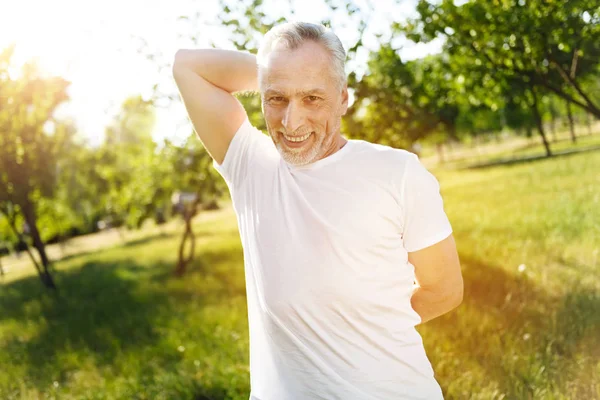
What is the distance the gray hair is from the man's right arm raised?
41cm

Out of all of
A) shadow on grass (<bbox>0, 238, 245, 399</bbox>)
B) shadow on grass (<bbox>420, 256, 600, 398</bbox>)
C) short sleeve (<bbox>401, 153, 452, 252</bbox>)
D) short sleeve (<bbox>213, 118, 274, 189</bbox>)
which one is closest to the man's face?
short sleeve (<bbox>213, 118, 274, 189</bbox>)

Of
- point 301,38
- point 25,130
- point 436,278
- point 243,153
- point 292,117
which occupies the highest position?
point 301,38

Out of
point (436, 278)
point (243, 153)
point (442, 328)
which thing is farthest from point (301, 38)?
point (442, 328)

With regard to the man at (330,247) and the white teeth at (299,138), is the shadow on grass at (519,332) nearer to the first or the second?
the man at (330,247)

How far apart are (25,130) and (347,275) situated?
14563 mm

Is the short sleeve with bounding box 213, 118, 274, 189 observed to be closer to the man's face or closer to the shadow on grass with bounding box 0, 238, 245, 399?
the man's face

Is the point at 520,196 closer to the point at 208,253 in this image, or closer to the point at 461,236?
the point at 461,236

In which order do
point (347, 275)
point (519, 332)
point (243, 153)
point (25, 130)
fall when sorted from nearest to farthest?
1. point (347, 275)
2. point (243, 153)
3. point (519, 332)
4. point (25, 130)

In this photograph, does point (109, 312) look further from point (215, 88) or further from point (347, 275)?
point (347, 275)

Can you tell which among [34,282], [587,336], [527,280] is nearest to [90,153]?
[34,282]

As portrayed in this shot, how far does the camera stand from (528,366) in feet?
13.8

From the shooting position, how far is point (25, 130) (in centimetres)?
1454

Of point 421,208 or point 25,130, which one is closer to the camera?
point 421,208

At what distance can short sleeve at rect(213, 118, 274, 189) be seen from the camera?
7.23 feet
